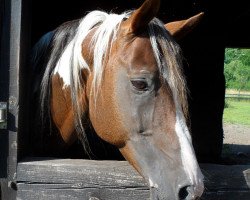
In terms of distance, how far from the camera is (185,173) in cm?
163

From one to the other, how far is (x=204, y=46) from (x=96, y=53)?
302 centimetres

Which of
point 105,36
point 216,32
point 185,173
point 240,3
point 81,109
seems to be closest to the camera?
point 185,173

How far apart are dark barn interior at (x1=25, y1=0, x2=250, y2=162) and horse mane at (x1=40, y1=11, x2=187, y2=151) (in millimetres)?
1893

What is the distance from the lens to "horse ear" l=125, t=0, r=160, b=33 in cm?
175

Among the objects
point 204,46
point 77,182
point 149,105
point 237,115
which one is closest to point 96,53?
point 149,105

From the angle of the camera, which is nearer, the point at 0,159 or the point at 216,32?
the point at 0,159

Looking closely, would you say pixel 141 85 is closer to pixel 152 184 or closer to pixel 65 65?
pixel 152 184

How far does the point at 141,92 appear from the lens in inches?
71.2

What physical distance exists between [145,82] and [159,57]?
131 millimetres

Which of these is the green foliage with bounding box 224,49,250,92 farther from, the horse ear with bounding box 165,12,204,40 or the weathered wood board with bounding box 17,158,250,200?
the weathered wood board with bounding box 17,158,250,200

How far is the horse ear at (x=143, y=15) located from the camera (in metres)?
1.75

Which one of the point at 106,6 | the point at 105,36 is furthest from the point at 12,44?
the point at 106,6

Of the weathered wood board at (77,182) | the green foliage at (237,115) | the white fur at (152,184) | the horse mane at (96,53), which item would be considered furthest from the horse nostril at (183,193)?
the green foliage at (237,115)

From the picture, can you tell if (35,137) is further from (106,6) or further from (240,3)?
(240,3)
